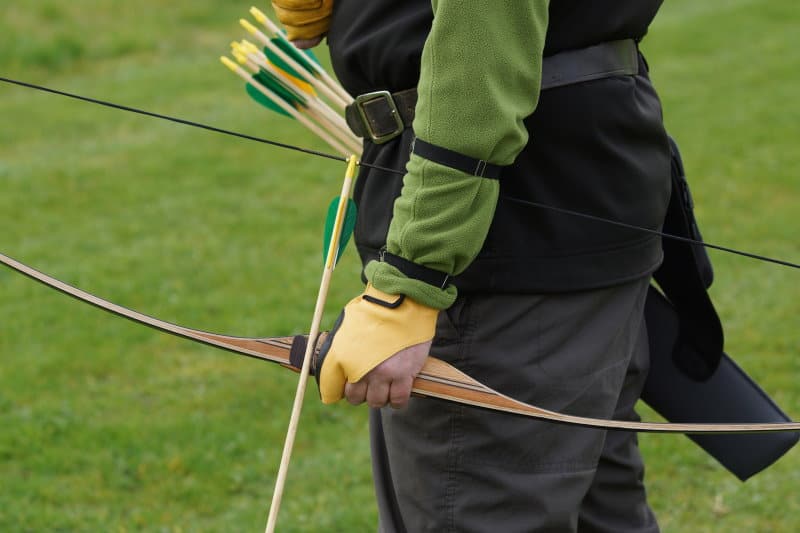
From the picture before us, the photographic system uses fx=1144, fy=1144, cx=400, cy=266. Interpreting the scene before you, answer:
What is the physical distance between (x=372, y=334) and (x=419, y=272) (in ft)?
0.33

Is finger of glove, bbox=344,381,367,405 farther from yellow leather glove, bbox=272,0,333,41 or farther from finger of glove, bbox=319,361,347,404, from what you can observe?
yellow leather glove, bbox=272,0,333,41

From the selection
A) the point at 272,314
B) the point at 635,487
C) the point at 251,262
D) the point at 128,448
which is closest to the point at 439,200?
the point at 635,487

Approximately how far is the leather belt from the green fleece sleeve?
140 millimetres

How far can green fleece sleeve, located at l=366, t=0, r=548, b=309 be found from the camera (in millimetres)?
1381

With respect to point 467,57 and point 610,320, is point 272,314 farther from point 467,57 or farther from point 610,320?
point 467,57

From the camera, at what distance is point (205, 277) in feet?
14.0

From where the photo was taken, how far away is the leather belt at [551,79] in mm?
1564

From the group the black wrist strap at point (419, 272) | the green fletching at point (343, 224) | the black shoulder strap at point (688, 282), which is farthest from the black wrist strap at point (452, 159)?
the black shoulder strap at point (688, 282)

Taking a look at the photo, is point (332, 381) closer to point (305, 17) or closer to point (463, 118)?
point (463, 118)

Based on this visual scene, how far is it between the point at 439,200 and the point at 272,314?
2.60m

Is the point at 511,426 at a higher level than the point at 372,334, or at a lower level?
lower

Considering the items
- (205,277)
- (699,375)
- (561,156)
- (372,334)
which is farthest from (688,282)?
(205,277)

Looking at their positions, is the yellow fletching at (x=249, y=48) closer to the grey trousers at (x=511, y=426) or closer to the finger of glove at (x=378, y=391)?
the grey trousers at (x=511, y=426)

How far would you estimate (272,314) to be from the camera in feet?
13.0
